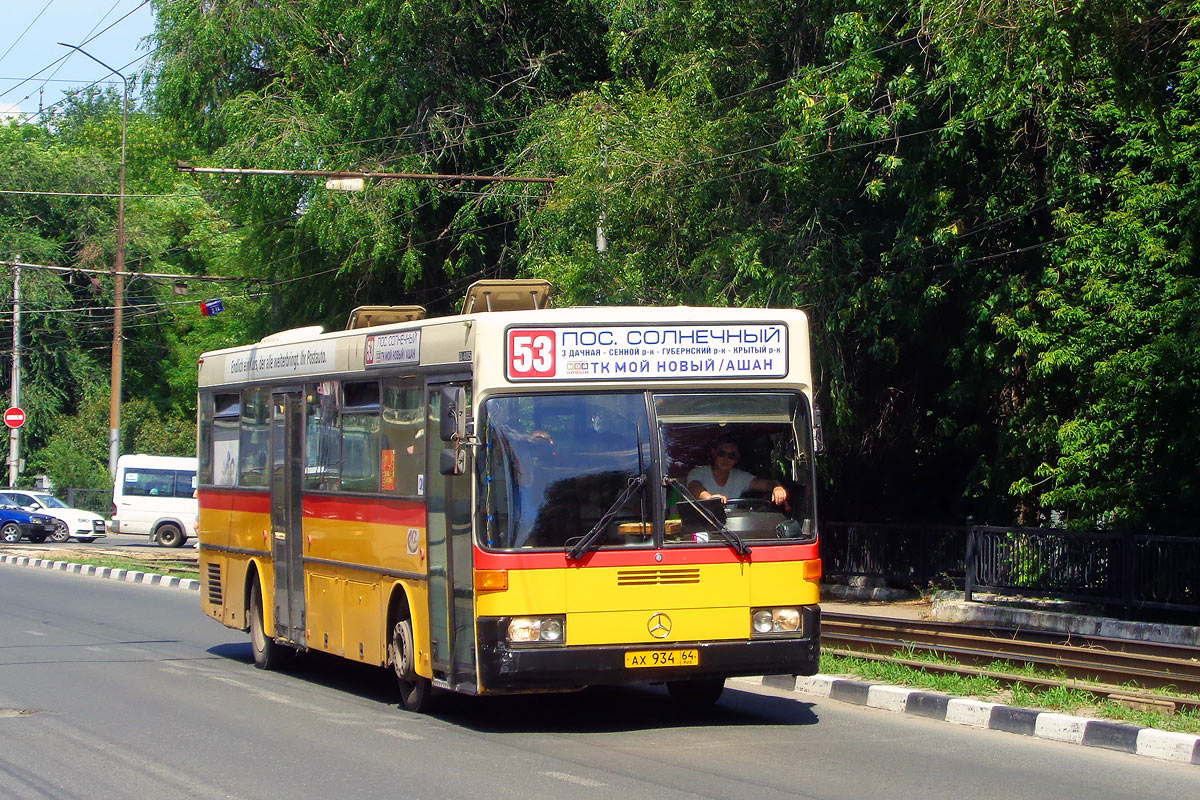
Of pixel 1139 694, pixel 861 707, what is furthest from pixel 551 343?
pixel 1139 694

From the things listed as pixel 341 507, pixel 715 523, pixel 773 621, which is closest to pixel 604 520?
pixel 715 523

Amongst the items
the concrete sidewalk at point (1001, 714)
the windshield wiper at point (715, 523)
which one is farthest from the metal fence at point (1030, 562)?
the windshield wiper at point (715, 523)

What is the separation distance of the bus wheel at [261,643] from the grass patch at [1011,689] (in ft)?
16.8

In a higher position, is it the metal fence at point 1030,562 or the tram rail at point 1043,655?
the metal fence at point 1030,562

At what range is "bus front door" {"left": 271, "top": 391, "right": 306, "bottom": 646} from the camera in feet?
41.9

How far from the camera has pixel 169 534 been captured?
38.8 meters

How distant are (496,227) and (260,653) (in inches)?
664

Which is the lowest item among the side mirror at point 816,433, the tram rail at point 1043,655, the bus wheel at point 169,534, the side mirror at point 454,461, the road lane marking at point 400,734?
the road lane marking at point 400,734

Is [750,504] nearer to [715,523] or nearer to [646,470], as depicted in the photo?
[715,523]

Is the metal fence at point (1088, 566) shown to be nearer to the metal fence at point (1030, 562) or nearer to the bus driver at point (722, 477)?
the metal fence at point (1030, 562)

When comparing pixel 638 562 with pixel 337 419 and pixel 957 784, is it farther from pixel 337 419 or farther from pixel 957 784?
pixel 337 419

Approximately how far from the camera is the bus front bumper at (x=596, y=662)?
905 cm

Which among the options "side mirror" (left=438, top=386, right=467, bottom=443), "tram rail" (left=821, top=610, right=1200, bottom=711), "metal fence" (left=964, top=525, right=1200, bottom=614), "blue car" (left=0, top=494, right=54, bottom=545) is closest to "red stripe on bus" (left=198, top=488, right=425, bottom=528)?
"side mirror" (left=438, top=386, right=467, bottom=443)

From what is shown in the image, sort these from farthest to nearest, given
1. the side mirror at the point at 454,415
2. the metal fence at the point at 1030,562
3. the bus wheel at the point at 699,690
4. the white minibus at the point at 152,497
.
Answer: the white minibus at the point at 152,497 → the metal fence at the point at 1030,562 → the bus wheel at the point at 699,690 → the side mirror at the point at 454,415
